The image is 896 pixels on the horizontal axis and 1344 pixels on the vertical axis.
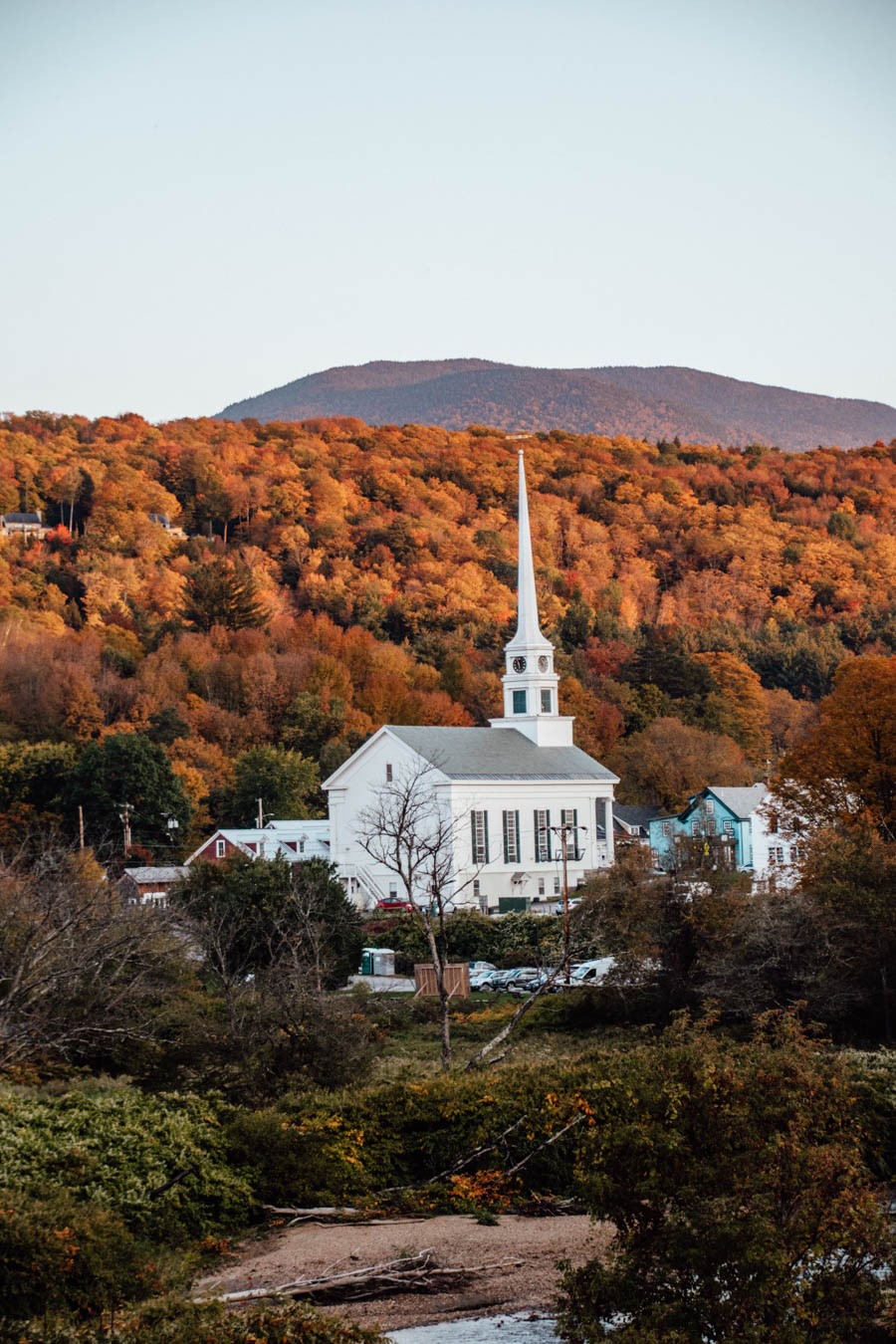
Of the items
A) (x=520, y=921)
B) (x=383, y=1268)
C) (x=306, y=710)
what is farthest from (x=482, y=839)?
(x=383, y=1268)

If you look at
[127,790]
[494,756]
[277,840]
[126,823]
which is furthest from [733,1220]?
[127,790]

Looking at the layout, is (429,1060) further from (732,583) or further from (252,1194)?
(732,583)

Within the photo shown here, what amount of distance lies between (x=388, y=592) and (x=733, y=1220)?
99.9 meters

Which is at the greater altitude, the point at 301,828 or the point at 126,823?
the point at 126,823

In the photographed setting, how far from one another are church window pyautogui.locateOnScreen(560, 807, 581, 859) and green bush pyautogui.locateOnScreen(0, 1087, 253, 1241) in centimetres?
4361

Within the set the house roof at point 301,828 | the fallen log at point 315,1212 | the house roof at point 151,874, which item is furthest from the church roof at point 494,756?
the fallen log at point 315,1212

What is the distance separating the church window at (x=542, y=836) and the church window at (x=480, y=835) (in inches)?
104

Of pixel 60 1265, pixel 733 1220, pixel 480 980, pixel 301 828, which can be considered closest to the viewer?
pixel 733 1220

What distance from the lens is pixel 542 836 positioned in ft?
213

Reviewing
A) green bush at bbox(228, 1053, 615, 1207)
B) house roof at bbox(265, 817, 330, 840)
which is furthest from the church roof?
green bush at bbox(228, 1053, 615, 1207)

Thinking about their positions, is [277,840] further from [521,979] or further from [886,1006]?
[886,1006]

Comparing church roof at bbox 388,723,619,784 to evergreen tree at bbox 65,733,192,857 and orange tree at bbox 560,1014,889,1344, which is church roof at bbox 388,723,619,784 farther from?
orange tree at bbox 560,1014,889,1344

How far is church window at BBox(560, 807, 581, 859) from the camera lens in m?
65.1

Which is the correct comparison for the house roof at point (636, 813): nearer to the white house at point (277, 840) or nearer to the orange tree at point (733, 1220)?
the white house at point (277, 840)
